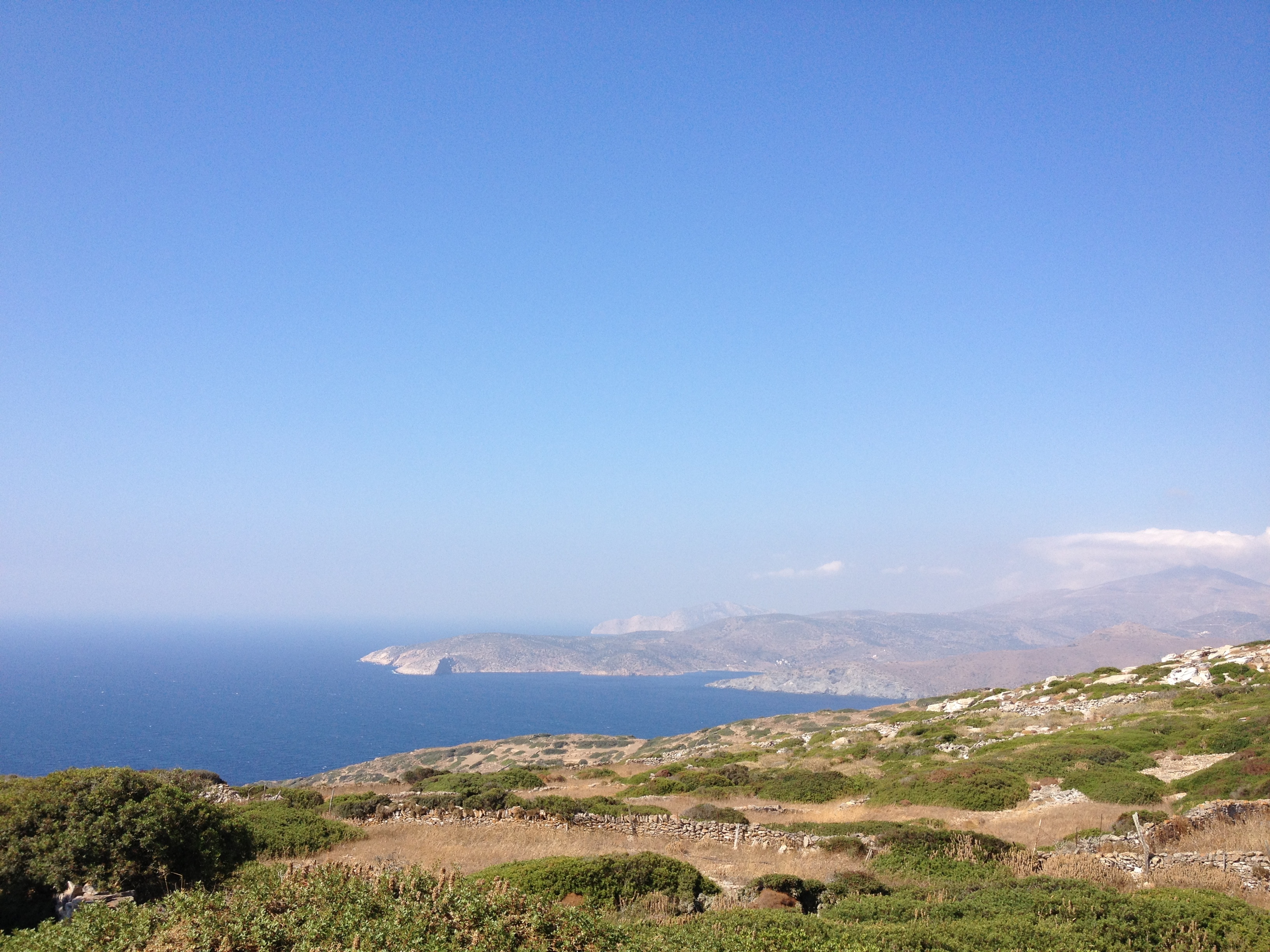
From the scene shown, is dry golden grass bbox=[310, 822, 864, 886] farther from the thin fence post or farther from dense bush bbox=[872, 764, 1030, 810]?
dense bush bbox=[872, 764, 1030, 810]

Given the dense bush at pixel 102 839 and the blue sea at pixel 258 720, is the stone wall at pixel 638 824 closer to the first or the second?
the dense bush at pixel 102 839

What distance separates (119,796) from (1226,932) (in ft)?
57.3

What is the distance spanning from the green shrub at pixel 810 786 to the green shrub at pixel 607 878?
15554mm

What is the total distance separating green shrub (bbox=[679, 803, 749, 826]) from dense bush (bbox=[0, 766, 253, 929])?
12795mm

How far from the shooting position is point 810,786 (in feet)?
88.7

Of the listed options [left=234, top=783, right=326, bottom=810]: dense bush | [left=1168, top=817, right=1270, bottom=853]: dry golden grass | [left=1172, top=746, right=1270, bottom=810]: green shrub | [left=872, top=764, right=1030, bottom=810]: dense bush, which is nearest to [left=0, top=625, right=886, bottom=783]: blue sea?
[left=234, top=783, right=326, bottom=810]: dense bush

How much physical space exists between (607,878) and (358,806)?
43.6 feet

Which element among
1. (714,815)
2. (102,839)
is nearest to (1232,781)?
(714,815)

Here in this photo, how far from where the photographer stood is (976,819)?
20.9 meters

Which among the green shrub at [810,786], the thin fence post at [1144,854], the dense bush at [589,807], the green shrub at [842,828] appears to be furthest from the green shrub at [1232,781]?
the dense bush at [589,807]

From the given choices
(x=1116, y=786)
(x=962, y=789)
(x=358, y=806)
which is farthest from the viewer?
(x=962, y=789)

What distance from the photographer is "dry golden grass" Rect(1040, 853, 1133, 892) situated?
1192cm

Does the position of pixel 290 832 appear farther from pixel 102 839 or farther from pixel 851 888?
pixel 851 888

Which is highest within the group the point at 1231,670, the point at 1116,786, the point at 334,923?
the point at 334,923
